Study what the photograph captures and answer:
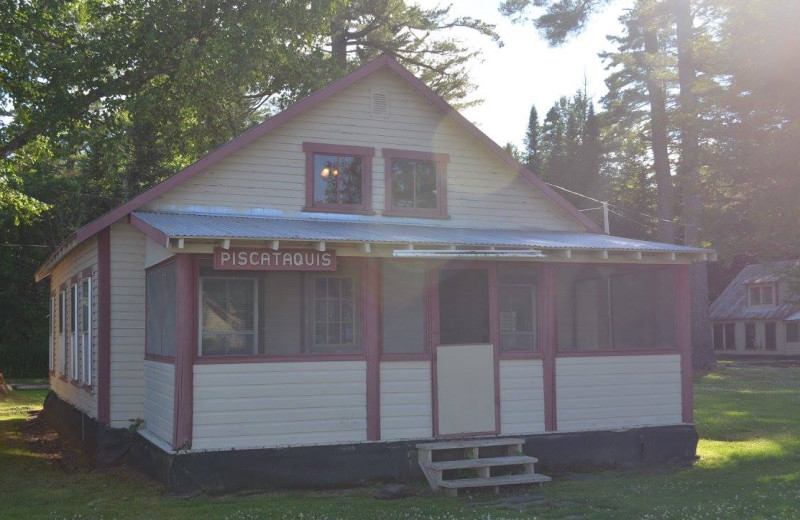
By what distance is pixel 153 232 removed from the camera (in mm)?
12297

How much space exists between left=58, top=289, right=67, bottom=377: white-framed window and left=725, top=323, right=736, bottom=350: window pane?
49081 mm

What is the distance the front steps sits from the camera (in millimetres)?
12609

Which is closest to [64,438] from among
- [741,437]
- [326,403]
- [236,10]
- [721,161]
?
[326,403]

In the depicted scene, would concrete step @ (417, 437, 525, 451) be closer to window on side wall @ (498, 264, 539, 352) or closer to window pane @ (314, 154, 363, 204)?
window on side wall @ (498, 264, 539, 352)

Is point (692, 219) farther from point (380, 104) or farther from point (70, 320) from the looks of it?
point (70, 320)

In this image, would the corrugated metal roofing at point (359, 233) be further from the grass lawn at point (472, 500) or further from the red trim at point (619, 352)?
the grass lawn at point (472, 500)

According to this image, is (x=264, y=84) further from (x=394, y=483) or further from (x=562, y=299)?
(x=394, y=483)

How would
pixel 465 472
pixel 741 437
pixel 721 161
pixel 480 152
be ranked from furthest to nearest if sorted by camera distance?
pixel 721 161
pixel 741 437
pixel 480 152
pixel 465 472

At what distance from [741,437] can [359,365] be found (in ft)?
29.2

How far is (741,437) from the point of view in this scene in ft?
58.5

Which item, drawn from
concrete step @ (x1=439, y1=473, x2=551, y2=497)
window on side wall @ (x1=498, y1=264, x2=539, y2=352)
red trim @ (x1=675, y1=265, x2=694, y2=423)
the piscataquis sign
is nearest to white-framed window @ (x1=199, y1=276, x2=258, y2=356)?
the piscataquis sign

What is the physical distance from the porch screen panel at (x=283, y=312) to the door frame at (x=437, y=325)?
2089 millimetres

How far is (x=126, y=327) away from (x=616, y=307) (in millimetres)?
8947

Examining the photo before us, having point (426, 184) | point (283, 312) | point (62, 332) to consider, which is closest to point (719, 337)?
point (62, 332)
